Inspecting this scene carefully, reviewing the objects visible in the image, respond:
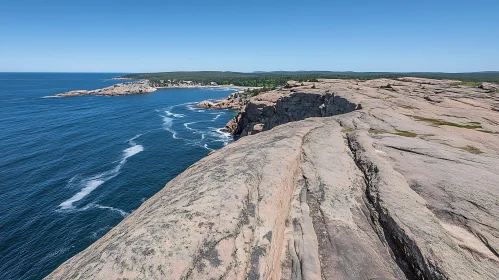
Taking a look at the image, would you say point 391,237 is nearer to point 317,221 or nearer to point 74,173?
point 317,221

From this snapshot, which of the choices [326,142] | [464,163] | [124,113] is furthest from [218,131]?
[464,163]

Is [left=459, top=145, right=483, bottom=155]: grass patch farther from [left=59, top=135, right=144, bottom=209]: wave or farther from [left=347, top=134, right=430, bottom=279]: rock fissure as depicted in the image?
[left=59, top=135, right=144, bottom=209]: wave

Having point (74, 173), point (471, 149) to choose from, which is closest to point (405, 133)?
point (471, 149)

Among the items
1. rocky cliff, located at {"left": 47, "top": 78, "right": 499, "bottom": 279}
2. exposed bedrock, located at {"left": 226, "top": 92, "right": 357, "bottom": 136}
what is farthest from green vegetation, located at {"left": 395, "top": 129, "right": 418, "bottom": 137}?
exposed bedrock, located at {"left": 226, "top": 92, "right": 357, "bottom": 136}

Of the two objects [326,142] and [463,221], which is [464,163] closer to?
[463,221]

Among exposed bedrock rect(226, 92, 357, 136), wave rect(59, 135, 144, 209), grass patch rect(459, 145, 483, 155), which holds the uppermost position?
grass patch rect(459, 145, 483, 155)

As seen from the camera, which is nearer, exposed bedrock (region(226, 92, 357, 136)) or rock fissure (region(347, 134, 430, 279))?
rock fissure (region(347, 134, 430, 279))
